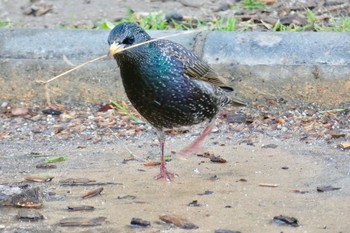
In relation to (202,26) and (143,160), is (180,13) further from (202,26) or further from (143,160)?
(143,160)

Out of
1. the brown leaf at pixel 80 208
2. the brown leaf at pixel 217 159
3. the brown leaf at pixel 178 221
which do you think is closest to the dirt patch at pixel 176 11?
the brown leaf at pixel 217 159

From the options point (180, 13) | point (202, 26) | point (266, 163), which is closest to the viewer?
point (266, 163)

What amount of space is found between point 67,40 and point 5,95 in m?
0.67

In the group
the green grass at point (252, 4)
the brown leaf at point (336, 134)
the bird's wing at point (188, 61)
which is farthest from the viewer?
the green grass at point (252, 4)

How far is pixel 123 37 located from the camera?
5633mm

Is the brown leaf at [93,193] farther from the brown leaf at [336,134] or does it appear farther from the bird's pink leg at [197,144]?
the brown leaf at [336,134]

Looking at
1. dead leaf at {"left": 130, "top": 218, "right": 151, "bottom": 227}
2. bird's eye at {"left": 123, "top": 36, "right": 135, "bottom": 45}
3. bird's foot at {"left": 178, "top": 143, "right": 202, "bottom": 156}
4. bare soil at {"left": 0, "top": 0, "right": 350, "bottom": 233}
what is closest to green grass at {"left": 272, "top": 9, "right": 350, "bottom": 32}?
bare soil at {"left": 0, "top": 0, "right": 350, "bottom": 233}

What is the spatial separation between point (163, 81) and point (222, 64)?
1.53 meters

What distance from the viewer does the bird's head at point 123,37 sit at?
220 inches

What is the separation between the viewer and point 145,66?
5867 mm

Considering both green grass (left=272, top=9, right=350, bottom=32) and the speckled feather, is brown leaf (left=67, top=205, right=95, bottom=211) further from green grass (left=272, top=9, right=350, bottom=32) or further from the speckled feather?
green grass (left=272, top=9, right=350, bottom=32)

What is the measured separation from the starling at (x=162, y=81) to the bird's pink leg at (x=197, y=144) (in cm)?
2

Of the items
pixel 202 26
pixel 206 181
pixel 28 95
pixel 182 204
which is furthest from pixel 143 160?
pixel 202 26

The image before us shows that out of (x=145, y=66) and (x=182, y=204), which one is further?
(x=145, y=66)
